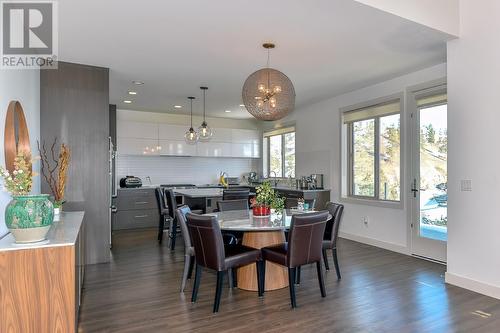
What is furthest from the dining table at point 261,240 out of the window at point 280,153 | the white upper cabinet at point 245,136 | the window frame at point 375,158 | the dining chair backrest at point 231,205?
the white upper cabinet at point 245,136

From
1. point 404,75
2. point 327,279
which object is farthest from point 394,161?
point 327,279

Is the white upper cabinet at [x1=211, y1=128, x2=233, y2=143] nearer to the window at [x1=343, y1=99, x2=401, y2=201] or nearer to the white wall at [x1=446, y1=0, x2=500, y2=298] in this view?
the window at [x1=343, y1=99, x2=401, y2=201]

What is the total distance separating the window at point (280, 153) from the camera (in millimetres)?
7763

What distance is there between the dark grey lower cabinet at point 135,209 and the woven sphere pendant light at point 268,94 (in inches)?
172

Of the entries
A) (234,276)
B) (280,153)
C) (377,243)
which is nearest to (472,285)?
(377,243)

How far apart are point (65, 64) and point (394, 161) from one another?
4940mm

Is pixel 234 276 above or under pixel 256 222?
under

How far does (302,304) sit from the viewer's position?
117 inches

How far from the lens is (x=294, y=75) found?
4.78m

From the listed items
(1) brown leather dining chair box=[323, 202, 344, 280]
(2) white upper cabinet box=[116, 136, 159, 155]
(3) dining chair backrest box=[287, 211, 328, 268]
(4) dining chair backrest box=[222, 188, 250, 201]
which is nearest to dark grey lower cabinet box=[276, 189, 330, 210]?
(4) dining chair backrest box=[222, 188, 250, 201]

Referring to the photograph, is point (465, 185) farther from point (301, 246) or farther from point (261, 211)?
point (261, 211)

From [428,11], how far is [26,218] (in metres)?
3.82

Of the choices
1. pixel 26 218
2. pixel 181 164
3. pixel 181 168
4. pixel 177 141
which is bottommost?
pixel 26 218

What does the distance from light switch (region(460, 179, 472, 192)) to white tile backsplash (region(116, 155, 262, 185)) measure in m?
5.85
